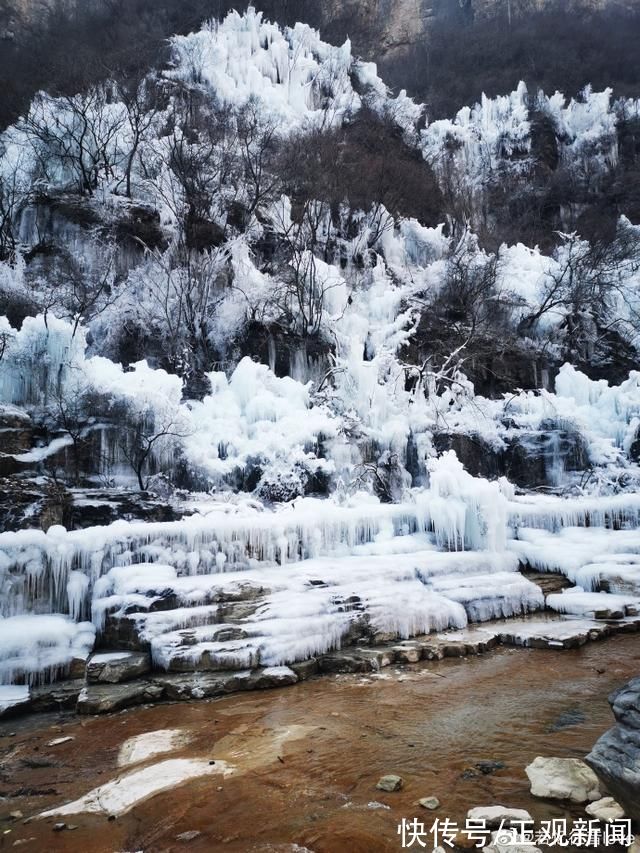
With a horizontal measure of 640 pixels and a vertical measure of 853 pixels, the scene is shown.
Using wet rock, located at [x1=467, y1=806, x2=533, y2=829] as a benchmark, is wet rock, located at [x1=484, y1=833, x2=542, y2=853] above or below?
above

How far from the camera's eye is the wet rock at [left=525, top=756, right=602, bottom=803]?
2941mm

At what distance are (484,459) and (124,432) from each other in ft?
32.3

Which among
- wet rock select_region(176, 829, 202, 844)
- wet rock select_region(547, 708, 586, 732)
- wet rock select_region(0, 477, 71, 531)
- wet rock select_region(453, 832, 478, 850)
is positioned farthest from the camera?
wet rock select_region(0, 477, 71, 531)

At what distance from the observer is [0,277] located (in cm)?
1515

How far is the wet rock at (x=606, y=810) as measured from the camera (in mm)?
2656

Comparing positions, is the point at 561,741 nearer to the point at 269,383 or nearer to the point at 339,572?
the point at 339,572

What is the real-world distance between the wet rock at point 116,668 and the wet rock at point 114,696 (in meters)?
0.09

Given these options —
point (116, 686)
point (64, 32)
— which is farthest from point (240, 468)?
point (64, 32)

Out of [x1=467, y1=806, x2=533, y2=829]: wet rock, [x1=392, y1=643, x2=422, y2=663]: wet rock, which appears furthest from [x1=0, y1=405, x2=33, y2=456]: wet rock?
[x1=467, y1=806, x2=533, y2=829]: wet rock

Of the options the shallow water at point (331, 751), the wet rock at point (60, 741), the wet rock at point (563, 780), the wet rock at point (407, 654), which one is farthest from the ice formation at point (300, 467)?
the wet rock at point (563, 780)

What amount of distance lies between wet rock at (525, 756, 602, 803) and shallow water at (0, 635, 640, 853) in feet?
0.28

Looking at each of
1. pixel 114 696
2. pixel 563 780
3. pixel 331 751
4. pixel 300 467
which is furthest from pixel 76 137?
pixel 563 780

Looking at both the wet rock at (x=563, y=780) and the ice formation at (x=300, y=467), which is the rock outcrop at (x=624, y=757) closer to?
the wet rock at (x=563, y=780)

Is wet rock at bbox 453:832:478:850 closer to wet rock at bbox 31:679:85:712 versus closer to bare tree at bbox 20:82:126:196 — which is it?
wet rock at bbox 31:679:85:712
